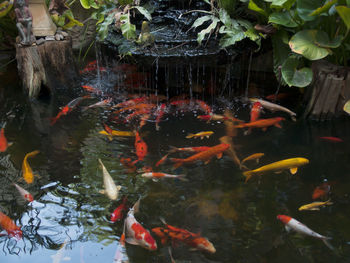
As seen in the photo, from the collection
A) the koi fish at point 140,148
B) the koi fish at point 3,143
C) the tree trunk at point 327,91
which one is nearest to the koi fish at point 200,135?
the koi fish at point 140,148

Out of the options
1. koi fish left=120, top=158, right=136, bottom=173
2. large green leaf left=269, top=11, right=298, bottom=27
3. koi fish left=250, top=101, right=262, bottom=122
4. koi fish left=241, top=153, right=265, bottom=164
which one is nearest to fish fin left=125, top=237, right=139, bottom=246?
koi fish left=120, top=158, right=136, bottom=173

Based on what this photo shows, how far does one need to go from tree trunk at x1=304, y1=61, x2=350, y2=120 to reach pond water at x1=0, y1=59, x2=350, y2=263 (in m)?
0.13

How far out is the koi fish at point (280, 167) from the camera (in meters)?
3.00

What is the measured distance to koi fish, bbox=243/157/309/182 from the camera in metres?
3.00

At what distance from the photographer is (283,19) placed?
3811 millimetres

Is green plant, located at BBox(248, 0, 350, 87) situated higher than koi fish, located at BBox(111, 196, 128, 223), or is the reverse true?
green plant, located at BBox(248, 0, 350, 87)

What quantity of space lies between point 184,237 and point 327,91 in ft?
8.62

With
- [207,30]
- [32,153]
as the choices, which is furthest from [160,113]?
[32,153]

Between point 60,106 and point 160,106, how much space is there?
1.35 meters

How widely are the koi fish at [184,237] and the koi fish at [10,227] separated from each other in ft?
3.19

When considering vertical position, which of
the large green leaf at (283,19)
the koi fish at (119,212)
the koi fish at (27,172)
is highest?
the large green leaf at (283,19)

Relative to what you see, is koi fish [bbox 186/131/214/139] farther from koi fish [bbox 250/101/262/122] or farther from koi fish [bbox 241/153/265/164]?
koi fish [bbox 250/101/262/122]

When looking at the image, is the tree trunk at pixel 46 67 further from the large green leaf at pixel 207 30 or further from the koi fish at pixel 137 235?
the koi fish at pixel 137 235

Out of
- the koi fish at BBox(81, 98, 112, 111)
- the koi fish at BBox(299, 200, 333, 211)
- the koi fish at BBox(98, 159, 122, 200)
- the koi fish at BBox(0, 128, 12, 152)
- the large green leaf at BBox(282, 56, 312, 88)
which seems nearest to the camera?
the koi fish at BBox(299, 200, 333, 211)
